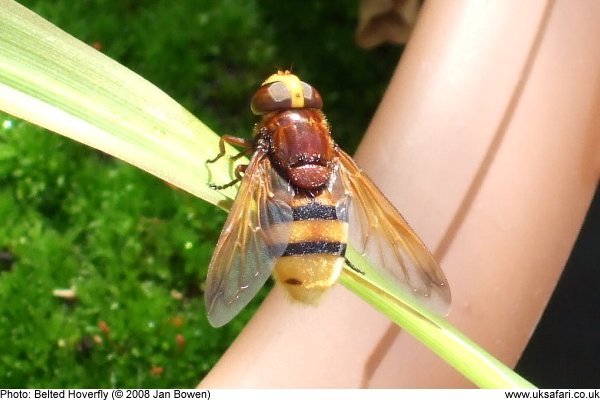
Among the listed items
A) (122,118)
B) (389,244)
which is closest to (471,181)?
(389,244)

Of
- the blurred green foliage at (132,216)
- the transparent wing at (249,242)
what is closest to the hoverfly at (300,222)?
the transparent wing at (249,242)

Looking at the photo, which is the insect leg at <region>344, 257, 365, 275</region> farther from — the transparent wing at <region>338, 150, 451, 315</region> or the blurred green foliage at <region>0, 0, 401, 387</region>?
the blurred green foliage at <region>0, 0, 401, 387</region>

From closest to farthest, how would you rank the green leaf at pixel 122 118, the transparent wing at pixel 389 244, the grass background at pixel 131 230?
the green leaf at pixel 122 118 < the transparent wing at pixel 389 244 < the grass background at pixel 131 230

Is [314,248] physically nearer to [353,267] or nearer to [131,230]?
[353,267]

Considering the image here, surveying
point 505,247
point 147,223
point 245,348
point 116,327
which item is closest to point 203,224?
point 147,223

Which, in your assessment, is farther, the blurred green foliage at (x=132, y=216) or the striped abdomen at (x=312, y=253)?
the blurred green foliage at (x=132, y=216)

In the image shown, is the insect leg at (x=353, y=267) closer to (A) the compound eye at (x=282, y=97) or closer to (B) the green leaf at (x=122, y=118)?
(B) the green leaf at (x=122, y=118)
